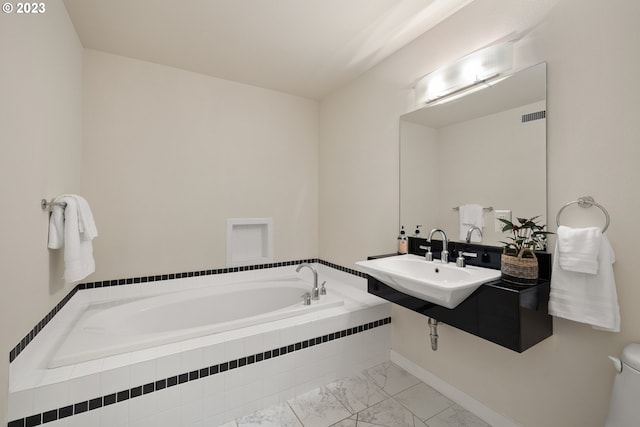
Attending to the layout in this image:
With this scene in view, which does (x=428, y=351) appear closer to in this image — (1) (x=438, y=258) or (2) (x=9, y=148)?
(1) (x=438, y=258)

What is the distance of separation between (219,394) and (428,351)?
1.43 meters

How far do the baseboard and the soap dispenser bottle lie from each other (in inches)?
33.3

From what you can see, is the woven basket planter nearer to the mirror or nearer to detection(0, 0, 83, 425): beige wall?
the mirror

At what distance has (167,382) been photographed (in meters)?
1.54

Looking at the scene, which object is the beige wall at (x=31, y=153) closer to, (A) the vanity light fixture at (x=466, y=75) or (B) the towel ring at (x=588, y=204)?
(A) the vanity light fixture at (x=466, y=75)

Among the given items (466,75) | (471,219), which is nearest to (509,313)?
(471,219)

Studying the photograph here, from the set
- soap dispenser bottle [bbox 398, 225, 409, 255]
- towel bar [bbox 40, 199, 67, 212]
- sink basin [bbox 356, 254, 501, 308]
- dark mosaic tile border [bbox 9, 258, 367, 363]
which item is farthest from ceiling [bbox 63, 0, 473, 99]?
dark mosaic tile border [bbox 9, 258, 367, 363]

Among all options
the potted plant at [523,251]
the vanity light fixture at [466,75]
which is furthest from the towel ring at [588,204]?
the vanity light fixture at [466,75]

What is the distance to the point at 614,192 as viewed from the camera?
123 cm

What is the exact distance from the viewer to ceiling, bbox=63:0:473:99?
70.7 inches

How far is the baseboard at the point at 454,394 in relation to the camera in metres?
1.68

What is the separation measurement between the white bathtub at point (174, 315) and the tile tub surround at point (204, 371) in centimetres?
5

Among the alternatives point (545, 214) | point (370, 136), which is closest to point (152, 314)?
point (370, 136)

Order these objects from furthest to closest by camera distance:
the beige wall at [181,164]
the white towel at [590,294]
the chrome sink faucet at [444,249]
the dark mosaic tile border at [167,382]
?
the beige wall at [181,164] → the chrome sink faucet at [444,249] → the dark mosaic tile border at [167,382] → the white towel at [590,294]
